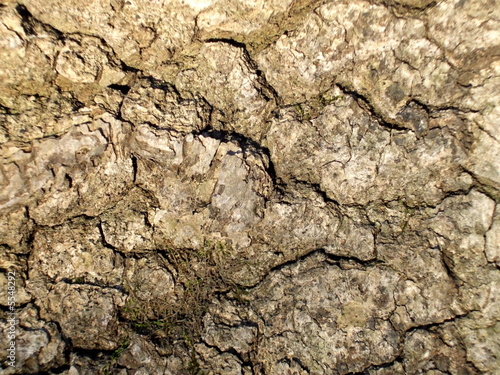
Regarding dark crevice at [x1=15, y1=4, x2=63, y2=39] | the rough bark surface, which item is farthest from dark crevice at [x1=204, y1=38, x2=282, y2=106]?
dark crevice at [x1=15, y1=4, x2=63, y2=39]

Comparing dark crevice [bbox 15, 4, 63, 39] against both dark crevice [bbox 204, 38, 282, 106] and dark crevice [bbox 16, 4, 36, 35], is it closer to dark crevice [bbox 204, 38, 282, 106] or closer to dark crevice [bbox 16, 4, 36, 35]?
dark crevice [bbox 16, 4, 36, 35]

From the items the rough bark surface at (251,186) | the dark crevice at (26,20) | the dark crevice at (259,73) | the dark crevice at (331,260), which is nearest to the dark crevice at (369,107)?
the rough bark surface at (251,186)

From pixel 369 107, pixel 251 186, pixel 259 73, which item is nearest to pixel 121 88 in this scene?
pixel 259 73

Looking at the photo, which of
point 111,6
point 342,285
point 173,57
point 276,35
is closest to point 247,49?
point 276,35

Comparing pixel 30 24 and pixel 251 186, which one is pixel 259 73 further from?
pixel 30 24

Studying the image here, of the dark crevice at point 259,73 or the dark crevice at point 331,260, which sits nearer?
the dark crevice at point 331,260

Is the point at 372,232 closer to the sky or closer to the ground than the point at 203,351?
closer to the sky

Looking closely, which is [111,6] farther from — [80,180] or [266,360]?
[266,360]

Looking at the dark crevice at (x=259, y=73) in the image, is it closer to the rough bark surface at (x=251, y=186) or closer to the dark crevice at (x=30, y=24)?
the rough bark surface at (x=251, y=186)
